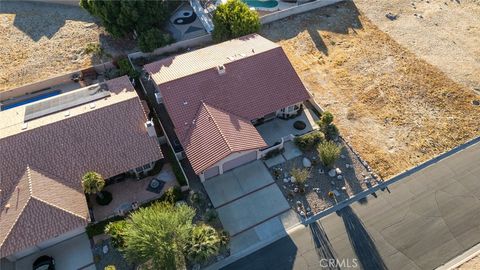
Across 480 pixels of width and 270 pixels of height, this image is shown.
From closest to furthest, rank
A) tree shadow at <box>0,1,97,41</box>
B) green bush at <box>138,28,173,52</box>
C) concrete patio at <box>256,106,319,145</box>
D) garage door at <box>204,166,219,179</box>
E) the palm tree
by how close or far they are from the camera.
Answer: the palm tree < garage door at <box>204,166,219,179</box> < concrete patio at <box>256,106,319,145</box> < green bush at <box>138,28,173,52</box> < tree shadow at <box>0,1,97,41</box>

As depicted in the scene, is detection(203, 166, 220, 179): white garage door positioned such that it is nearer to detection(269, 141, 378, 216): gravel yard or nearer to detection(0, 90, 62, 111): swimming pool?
detection(269, 141, 378, 216): gravel yard

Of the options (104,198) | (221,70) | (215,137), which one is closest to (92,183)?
(104,198)

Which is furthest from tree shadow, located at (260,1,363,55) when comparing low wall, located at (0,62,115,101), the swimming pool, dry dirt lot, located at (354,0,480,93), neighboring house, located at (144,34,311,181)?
the swimming pool

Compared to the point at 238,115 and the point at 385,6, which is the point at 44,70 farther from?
the point at 385,6

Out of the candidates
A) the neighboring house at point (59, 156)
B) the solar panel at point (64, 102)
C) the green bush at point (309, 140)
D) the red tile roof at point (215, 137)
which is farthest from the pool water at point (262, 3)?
the solar panel at point (64, 102)

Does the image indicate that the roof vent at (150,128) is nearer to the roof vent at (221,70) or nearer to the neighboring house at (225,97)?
the neighboring house at (225,97)

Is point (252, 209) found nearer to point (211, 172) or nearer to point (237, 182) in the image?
point (237, 182)
